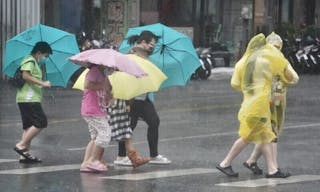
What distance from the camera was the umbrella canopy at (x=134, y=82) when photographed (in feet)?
37.1

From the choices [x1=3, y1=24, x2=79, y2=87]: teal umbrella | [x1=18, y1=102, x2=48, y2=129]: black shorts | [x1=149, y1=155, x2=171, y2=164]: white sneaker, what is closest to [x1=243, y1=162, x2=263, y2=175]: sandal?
[x1=149, y1=155, x2=171, y2=164]: white sneaker

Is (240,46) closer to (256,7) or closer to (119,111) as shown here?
(256,7)

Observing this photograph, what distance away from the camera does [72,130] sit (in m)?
15.7

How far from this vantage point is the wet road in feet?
34.2

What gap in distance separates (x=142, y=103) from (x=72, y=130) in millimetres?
4119

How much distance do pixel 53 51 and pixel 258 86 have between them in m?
3.25

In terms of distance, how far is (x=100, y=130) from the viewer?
11.2 metres

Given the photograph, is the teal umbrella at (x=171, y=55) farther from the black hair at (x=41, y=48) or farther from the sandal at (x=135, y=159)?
the sandal at (x=135, y=159)

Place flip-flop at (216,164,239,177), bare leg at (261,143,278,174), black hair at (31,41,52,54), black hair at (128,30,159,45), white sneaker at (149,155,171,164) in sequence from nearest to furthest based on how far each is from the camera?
1. bare leg at (261,143,278,174)
2. flip-flop at (216,164,239,177)
3. black hair at (128,30,159,45)
4. white sneaker at (149,155,171,164)
5. black hair at (31,41,52,54)

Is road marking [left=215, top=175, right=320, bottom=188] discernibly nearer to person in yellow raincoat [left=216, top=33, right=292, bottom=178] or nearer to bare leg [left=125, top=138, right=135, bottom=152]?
person in yellow raincoat [left=216, top=33, right=292, bottom=178]

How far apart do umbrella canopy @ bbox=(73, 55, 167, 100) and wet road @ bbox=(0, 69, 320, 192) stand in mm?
973

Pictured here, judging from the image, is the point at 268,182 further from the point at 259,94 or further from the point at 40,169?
the point at 40,169

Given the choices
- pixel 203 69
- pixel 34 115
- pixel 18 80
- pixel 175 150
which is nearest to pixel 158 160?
pixel 175 150

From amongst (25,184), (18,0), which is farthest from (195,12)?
(25,184)
